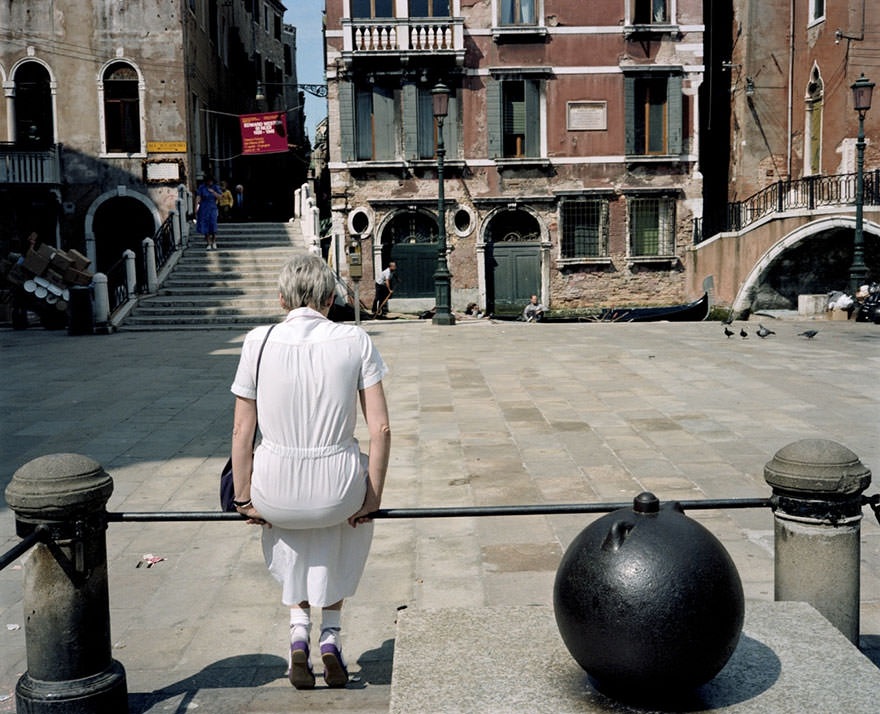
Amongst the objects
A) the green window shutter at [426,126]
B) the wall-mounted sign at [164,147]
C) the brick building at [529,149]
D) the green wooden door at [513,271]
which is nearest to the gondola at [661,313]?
the brick building at [529,149]

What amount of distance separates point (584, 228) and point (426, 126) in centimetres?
543

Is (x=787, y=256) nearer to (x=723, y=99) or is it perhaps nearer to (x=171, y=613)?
(x=723, y=99)

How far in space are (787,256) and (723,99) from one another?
858cm

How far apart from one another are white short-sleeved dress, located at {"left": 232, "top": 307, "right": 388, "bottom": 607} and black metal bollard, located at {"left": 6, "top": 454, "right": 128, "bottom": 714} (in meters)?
0.60

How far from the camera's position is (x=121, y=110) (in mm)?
26531

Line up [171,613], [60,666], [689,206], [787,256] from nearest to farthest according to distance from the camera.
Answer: [60,666], [171,613], [787,256], [689,206]

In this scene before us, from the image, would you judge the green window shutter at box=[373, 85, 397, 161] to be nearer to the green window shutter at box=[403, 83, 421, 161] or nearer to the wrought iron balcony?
the green window shutter at box=[403, 83, 421, 161]

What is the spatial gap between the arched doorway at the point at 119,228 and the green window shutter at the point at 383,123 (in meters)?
6.69

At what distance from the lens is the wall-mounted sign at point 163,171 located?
87.4 feet

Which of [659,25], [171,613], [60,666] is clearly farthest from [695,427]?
[659,25]

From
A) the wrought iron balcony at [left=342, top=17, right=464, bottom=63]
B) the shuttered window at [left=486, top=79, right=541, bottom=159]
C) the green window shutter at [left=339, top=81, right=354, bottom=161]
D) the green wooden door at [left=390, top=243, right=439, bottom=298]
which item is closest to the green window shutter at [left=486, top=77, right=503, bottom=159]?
the shuttered window at [left=486, top=79, right=541, bottom=159]

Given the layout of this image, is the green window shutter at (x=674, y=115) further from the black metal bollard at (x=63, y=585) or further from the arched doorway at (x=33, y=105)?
the black metal bollard at (x=63, y=585)

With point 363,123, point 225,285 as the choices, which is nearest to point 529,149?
point 363,123

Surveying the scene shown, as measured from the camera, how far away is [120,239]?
91.9 ft
